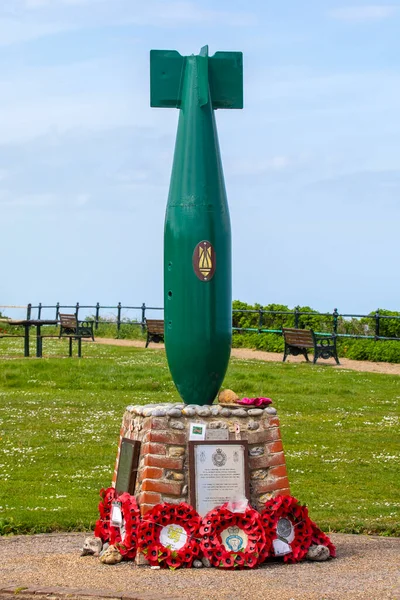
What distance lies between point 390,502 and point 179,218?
4.44m

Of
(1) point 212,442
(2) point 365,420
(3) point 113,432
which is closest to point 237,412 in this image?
(1) point 212,442

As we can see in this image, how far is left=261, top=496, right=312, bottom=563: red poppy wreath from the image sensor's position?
803 centimetres

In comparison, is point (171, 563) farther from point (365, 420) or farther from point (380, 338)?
point (380, 338)

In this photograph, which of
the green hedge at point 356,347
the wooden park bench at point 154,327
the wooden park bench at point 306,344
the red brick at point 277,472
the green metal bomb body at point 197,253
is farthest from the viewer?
the wooden park bench at point 154,327

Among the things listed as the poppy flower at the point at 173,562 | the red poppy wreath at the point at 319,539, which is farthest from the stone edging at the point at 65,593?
the red poppy wreath at the point at 319,539

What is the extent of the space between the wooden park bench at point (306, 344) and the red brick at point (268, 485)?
17.9m

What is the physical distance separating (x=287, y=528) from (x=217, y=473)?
0.75 meters

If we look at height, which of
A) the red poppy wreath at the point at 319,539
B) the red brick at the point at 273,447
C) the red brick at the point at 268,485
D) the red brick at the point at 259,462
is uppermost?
the red brick at the point at 273,447

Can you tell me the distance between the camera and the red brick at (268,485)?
8250 millimetres

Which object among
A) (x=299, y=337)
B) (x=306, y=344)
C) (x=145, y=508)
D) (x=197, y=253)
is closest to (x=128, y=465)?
(x=145, y=508)

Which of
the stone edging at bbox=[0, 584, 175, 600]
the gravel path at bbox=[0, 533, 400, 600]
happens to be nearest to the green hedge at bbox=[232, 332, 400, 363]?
the gravel path at bbox=[0, 533, 400, 600]

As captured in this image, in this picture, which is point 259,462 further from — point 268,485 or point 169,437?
point 169,437

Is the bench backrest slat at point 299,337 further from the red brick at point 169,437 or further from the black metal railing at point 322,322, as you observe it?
the red brick at point 169,437

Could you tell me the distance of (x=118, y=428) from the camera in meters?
15.2
